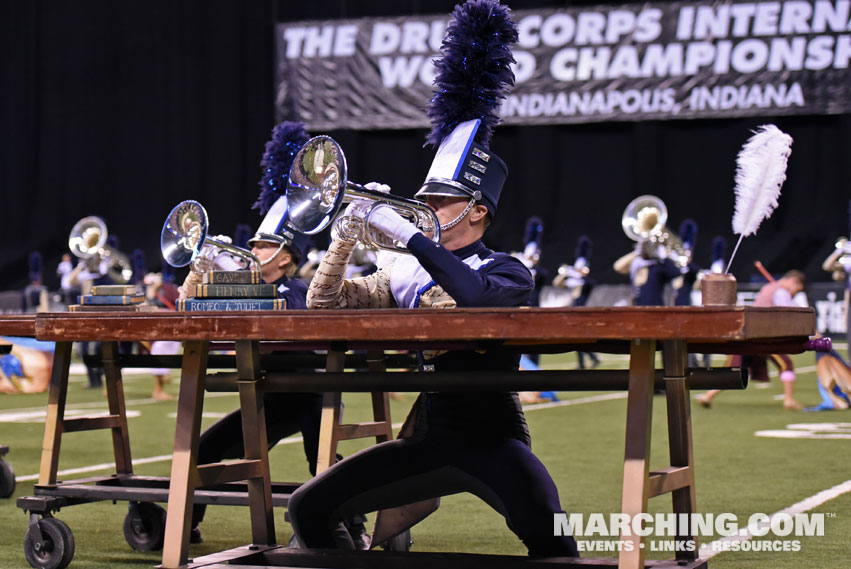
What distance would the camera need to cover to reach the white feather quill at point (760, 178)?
10.8 ft

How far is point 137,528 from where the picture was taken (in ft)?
16.5

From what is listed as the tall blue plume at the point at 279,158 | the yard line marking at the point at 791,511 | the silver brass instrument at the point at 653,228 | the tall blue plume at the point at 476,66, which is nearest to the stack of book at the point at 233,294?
the tall blue plume at the point at 476,66

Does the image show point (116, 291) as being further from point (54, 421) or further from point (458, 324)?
point (458, 324)

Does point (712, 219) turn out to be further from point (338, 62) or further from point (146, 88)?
point (146, 88)

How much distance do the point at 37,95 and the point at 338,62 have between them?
6.46 m

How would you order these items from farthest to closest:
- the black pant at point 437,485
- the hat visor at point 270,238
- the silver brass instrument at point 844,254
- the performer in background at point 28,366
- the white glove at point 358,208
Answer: the silver brass instrument at point 844,254 → the performer in background at point 28,366 → the hat visor at point 270,238 → the white glove at point 358,208 → the black pant at point 437,485

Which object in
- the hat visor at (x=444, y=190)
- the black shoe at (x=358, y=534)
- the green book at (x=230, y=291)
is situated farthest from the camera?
the black shoe at (x=358, y=534)

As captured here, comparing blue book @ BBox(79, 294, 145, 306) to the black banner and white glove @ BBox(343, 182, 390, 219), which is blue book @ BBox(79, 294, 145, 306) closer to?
white glove @ BBox(343, 182, 390, 219)

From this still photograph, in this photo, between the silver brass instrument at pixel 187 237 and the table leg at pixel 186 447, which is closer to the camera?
the table leg at pixel 186 447

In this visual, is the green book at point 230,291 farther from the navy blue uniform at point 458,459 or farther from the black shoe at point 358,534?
the black shoe at point 358,534

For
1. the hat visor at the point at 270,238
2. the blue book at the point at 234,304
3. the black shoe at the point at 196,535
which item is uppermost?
the hat visor at the point at 270,238

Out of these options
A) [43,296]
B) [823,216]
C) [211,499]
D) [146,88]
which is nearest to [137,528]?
[211,499]

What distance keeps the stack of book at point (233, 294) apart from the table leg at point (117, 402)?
1.62 metres

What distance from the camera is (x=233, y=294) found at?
336cm
